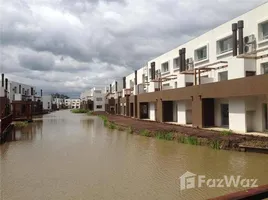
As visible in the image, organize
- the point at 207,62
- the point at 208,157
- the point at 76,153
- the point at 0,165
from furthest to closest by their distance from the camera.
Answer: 1. the point at 207,62
2. the point at 76,153
3. the point at 208,157
4. the point at 0,165

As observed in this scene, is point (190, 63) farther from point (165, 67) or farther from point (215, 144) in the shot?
point (215, 144)

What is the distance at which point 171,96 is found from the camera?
22.8 meters

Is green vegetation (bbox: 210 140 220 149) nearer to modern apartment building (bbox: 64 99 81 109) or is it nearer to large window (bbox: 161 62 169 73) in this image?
large window (bbox: 161 62 169 73)

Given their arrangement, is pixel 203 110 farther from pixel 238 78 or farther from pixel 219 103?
pixel 238 78

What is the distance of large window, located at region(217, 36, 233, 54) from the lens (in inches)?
723

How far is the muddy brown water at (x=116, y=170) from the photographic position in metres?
6.55

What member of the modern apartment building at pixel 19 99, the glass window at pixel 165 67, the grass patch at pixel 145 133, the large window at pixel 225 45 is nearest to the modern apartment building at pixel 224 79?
the large window at pixel 225 45

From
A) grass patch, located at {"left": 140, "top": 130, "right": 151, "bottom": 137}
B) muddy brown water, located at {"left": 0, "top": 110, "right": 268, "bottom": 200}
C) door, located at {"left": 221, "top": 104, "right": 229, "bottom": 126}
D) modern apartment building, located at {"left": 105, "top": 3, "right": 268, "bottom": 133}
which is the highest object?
modern apartment building, located at {"left": 105, "top": 3, "right": 268, "bottom": 133}

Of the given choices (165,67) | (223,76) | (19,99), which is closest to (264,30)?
(223,76)

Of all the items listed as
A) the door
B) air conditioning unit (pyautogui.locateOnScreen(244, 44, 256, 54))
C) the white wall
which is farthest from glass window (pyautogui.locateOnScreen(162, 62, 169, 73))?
air conditioning unit (pyautogui.locateOnScreen(244, 44, 256, 54))

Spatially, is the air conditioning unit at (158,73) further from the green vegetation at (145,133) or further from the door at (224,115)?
the green vegetation at (145,133)

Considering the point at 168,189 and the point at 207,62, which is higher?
the point at 207,62

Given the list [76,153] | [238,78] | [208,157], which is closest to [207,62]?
[238,78]

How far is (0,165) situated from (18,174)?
73.4 inches
